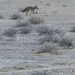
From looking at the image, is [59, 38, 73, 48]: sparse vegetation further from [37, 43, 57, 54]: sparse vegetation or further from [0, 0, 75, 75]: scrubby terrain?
[37, 43, 57, 54]: sparse vegetation

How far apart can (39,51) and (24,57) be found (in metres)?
1.08

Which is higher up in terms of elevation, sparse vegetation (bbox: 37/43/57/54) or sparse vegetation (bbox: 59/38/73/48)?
sparse vegetation (bbox: 37/43/57/54)

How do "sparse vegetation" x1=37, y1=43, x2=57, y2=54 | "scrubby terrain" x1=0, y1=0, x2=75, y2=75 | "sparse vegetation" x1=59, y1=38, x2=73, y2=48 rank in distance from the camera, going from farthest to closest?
"sparse vegetation" x1=59, y1=38, x2=73, y2=48 → "sparse vegetation" x1=37, y1=43, x2=57, y2=54 → "scrubby terrain" x1=0, y1=0, x2=75, y2=75

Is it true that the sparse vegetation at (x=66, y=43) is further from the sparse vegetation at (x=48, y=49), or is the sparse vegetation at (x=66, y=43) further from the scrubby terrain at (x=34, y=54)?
the sparse vegetation at (x=48, y=49)

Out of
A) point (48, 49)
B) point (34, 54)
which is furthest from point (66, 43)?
point (34, 54)

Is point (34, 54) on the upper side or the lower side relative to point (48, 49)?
lower

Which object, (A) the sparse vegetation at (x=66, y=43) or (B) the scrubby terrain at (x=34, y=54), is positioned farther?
(A) the sparse vegetation at (x=66, y=43)

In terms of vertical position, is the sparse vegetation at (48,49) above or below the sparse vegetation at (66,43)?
above

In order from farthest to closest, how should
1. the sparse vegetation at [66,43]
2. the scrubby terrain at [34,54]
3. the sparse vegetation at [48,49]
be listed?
the sparse vegetation at [66,43]
the sparse vegetation at [48,49]
the scrubby terrain at [34,54]

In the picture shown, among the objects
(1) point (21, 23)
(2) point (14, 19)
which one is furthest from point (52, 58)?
(2) point (14, 19)

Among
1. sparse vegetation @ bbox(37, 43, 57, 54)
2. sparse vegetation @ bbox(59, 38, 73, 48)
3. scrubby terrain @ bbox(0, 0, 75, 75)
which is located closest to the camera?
scrubby terrain @ bbox(0, 0, 75, 75)

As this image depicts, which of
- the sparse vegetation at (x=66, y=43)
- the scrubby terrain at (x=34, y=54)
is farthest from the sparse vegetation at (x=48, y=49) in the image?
the sparse vegetation at (x=66, y=43)

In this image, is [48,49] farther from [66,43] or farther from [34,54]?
[66,43]

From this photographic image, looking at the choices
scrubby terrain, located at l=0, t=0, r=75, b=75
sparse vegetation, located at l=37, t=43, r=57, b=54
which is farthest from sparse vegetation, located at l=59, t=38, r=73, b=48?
sparse vegetation, located at l=37, t=43, r=57, b=54
